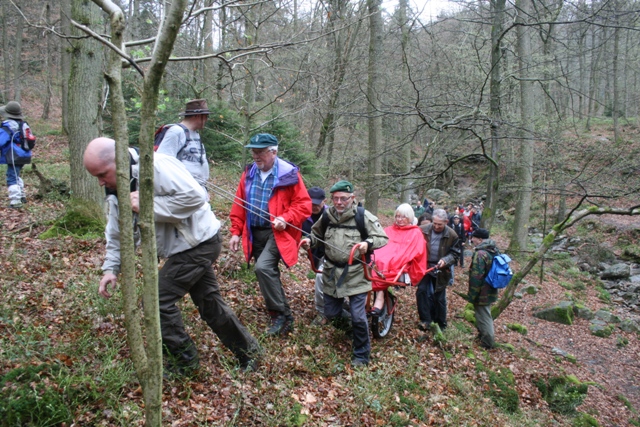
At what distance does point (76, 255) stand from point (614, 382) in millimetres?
10342

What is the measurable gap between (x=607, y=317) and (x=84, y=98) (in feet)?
46.1

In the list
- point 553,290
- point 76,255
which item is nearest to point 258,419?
point 76,255

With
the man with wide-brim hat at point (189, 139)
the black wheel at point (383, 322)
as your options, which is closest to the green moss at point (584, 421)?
the black wheel at point (383, 322)

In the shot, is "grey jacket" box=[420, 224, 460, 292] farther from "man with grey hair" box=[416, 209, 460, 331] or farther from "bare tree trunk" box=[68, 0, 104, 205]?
"bare tree trunk" box=[68, 0, 104, 205]

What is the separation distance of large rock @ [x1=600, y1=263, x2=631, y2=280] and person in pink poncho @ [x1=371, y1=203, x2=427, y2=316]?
574 inches

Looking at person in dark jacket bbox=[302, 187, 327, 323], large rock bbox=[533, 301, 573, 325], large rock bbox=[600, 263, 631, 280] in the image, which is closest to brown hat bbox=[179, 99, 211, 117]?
person in dark jacket bbox=[302, 187, 327, 323]

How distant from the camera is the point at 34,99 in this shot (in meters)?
25.8

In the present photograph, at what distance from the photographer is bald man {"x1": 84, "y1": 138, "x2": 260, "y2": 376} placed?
3.12 m

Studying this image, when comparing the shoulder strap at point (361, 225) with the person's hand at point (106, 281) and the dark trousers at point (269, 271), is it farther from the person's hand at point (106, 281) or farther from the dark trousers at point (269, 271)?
the person's hand at point (106, 281)

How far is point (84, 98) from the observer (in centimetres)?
661

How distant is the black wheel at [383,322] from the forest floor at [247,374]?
5.4 inches

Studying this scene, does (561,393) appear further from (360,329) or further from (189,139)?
(189,139)

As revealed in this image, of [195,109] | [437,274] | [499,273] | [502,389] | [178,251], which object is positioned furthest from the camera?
[437,274]

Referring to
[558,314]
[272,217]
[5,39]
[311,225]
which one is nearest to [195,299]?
[272,217]
